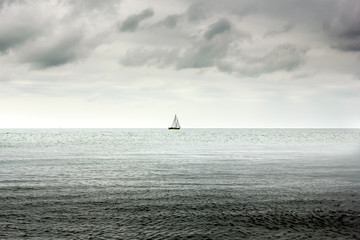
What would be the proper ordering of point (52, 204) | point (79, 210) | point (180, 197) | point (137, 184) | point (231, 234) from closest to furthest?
point (231, 234) < point (79, 210) < point (52, 204) < point (180, 197) < point (137, 184)

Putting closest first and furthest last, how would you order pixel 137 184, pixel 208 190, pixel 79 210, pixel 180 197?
pixel 79 210, pixel 180 197, pixel 208 190, pixel 137 184

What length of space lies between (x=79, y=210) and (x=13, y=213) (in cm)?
413

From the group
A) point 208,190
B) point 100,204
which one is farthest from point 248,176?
point 100,204

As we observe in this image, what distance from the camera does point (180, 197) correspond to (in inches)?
1113

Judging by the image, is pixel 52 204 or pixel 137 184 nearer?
pixel 52 204

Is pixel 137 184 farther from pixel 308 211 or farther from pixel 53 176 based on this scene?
pixel 308 211

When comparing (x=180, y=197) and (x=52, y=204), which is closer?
(x=52, y=204)

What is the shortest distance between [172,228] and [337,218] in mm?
10692

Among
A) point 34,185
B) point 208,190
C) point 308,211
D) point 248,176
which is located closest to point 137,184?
point 208,190

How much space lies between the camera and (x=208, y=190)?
3167 centimetres

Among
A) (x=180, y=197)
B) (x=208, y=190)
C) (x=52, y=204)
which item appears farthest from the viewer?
(x=208, y=190)

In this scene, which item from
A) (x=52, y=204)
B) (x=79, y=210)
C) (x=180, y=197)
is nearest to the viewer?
(x=79, y=210)

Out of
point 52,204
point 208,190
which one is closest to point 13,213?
point 52,204

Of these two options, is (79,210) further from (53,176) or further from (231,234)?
(53,176)
